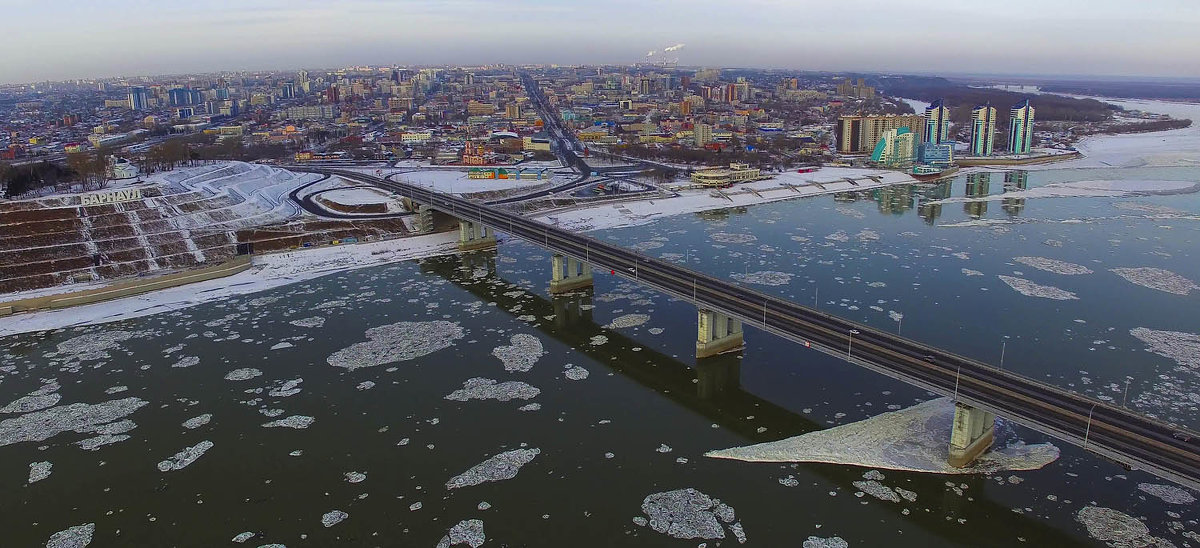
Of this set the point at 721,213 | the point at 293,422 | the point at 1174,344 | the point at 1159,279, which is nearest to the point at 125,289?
the point at 293,422

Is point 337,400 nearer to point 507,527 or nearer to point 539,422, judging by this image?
point 539,422

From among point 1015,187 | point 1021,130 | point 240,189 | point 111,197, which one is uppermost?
point 1021,130

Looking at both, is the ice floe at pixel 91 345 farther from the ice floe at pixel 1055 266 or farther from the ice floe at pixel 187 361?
the ice floe at pixel 1055 266

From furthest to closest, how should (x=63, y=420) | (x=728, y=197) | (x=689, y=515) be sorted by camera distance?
(x=728, y=197) < (x=63, y=420) < (x=689, y=515)

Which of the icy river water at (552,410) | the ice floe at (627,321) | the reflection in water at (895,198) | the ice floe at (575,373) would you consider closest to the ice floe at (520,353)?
the icy river water at (552,410)

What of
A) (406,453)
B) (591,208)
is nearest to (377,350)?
(406,453)

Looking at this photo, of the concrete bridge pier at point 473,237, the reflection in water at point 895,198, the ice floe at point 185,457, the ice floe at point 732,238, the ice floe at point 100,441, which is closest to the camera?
the ice floe at point 185,457

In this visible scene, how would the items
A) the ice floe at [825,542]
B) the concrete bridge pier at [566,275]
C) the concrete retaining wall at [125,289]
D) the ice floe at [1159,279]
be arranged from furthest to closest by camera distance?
the concrete bridge pier at [566,275] < the ice floe at [1159,279] < the concrete retaining wall at [125,289] < the ice floe at [825,542]

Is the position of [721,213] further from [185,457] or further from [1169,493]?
[185,457]
